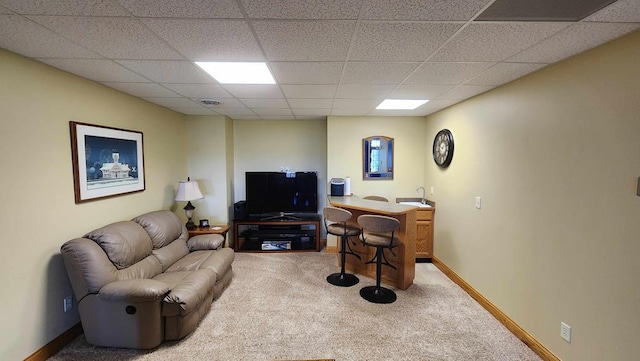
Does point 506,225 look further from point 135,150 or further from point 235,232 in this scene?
point 135,150

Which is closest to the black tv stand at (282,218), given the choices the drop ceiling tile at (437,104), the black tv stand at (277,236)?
the black tv stand at (277,236)

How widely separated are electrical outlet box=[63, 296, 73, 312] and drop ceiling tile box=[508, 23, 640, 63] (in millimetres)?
4175

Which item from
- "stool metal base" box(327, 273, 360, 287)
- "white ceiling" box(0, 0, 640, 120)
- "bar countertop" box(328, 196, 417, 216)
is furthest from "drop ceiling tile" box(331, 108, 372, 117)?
"stool metal base" box(327, 273, 360, 287)

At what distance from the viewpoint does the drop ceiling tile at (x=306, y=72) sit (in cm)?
207

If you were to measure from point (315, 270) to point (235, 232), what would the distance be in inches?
66.3

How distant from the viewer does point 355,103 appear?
3461mm

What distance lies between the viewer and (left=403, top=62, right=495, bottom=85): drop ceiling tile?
2.09 m

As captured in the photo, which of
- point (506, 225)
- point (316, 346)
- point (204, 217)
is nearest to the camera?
point (316, 346)

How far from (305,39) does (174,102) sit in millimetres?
2546

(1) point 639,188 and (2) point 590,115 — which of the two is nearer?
(1) point 639,188

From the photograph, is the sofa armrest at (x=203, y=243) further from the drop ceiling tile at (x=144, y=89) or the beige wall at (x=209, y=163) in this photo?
the drop ceiling tile at (x=144, y=89)

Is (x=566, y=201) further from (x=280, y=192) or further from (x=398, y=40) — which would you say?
(x=280, y=192)

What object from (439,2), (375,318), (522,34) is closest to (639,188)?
(522,34)

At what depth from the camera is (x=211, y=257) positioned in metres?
3.08
